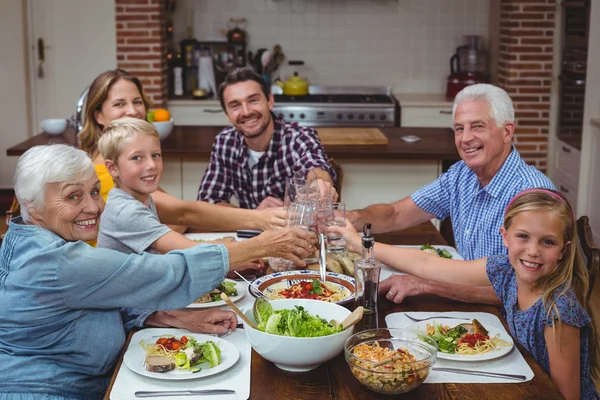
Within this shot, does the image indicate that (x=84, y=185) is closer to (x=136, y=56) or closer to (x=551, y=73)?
(x=136, y=56)

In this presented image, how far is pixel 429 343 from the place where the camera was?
77.3 inches

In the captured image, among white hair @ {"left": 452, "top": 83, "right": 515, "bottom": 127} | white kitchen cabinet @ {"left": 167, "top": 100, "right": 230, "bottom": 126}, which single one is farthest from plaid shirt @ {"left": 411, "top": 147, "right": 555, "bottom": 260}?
white kitchen cabinet @ {"left": 167, "top": 100, "right": 230, "bottom": 126}

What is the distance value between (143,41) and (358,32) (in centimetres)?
193

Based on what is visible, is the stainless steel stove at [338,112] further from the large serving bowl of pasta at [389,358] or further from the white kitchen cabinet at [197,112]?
the large serving bowl of pasta at [389,358]

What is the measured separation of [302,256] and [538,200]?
2.48 ft

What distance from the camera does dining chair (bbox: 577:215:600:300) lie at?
2387 mm

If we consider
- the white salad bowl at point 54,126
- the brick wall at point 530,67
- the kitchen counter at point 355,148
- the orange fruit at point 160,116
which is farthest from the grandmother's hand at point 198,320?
the brick wall at point 530,67

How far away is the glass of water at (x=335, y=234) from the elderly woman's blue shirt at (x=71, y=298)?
0.59 meters

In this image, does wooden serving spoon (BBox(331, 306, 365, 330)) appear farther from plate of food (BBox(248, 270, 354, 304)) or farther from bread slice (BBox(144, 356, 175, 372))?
bread slice (BBox(144, 356, 175, 372))

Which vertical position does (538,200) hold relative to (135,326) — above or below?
above

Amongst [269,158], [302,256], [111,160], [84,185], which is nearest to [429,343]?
[302,256]

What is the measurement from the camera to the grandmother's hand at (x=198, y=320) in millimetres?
2156

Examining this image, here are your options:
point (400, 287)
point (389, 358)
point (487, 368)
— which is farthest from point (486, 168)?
point (389, 358)

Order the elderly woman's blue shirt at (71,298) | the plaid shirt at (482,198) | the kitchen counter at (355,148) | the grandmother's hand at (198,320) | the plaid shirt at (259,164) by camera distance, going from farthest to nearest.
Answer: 1. the kitchen counter at (355,148)
2. the plaid shirt at (259,164)
3. the plaid shirt at (482,198)
4. the grandmother's hand at (198,320)
5. the elderly woman's blue shirt at (71,298)
